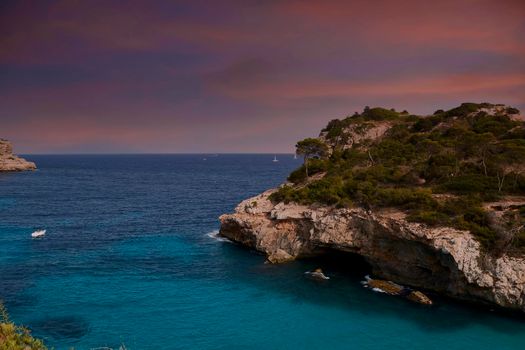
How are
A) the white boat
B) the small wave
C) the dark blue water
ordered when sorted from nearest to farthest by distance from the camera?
1. the dark blue water
2. the white boat
3. the small wave

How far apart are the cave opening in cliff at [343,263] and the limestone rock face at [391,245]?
5.45 feet

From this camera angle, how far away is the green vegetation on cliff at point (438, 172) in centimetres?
3947

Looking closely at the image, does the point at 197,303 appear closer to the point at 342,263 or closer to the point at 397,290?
the point at 397,290

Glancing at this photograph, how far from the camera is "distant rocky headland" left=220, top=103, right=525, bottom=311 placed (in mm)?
35625

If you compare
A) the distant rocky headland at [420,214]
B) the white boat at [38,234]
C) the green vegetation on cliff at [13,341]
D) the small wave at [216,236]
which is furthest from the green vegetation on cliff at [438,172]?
the white boat at [38,234]

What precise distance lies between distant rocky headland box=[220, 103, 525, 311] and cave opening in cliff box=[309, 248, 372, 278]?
85 centimetres

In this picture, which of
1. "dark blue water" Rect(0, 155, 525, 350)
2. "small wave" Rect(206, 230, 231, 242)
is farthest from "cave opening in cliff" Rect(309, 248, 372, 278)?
"small wave" Rect(206, 230, 231, 242)

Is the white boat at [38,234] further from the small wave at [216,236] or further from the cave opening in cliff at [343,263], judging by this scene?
the cave opening in cliff at [343,263]

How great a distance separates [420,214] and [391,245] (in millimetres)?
5288

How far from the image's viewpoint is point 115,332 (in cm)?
3203

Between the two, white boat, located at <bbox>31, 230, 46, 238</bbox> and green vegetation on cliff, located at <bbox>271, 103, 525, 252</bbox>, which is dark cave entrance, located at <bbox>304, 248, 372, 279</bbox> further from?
white boat, located at <bbox>31, 230, 46, 238</bbox>

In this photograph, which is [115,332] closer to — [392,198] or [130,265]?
[130,265]

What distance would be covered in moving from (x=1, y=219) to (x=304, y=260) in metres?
Result: 63.5

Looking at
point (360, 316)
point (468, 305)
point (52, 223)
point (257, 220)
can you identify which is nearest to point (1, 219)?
point (52, 223)
